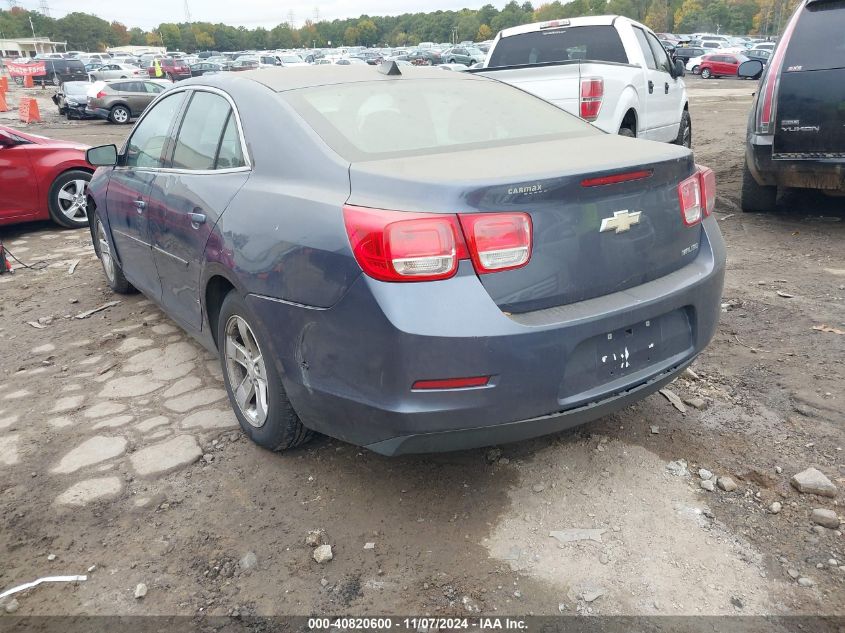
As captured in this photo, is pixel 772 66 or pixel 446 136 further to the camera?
pixel 772 66

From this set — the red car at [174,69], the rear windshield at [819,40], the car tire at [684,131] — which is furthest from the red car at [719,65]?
the rear windshield at [819,40]

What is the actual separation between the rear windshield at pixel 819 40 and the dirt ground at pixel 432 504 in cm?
241

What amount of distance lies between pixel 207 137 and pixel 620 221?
210 cm

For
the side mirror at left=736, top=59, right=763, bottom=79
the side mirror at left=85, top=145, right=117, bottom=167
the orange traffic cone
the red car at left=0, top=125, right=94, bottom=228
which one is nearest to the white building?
the orange traffic cone

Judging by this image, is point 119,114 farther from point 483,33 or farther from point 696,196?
point 483,33

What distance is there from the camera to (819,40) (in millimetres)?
5738

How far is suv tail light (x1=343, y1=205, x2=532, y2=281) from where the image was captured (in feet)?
7.48

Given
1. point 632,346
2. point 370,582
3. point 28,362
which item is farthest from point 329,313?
point 28,362

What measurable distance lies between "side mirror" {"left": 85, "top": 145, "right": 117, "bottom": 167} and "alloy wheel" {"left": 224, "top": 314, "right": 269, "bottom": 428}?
2073 millimetres

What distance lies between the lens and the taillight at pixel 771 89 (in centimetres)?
579

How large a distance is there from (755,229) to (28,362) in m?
5.97

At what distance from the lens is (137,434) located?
3.53m

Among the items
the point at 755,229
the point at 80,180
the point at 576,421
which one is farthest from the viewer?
the point at 80,180

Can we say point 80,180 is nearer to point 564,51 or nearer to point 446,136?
point 564,51
